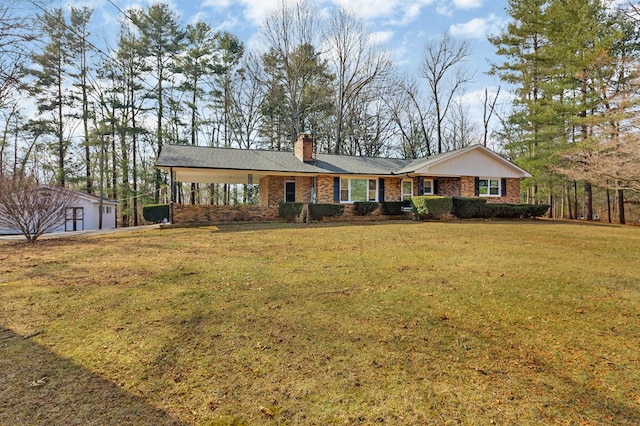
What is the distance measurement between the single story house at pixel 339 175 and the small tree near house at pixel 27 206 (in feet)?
19.1

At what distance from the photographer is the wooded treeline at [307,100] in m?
18.1

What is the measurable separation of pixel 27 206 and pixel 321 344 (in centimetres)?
1222

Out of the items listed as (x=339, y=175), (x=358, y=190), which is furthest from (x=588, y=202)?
(x=339, y=175)

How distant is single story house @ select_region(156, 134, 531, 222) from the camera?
1695 cm

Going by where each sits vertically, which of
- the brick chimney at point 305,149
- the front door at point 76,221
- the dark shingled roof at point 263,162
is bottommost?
the front door at point 76,221

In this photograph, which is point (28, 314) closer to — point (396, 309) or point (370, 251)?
point (396, 309)

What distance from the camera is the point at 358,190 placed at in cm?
1936

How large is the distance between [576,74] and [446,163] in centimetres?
793

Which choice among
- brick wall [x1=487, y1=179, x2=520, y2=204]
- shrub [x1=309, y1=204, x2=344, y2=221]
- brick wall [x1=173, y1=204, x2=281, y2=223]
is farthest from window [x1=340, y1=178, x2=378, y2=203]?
brick wall [x1=487, y1=179, x2=520, y2=204]

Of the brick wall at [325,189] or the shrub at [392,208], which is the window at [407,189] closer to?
the shrub at [392,208]

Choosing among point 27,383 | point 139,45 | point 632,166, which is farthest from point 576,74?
point 139,45

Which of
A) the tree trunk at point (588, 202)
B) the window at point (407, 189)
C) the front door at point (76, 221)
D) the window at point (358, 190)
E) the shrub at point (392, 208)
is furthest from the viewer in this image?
the front door at point (76, 221)

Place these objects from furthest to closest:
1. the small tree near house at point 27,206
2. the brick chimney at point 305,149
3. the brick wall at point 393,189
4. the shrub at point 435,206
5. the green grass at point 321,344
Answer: the brick wall at point 393,189
the brick chimney at point 305,149
the shrub at point 435,206
the small tree near house at point 27,206
the green grass at point 321,344

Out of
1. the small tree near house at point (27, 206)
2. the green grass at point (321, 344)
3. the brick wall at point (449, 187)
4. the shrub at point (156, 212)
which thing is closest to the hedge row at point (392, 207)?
the brick wall at point (449, 187)
